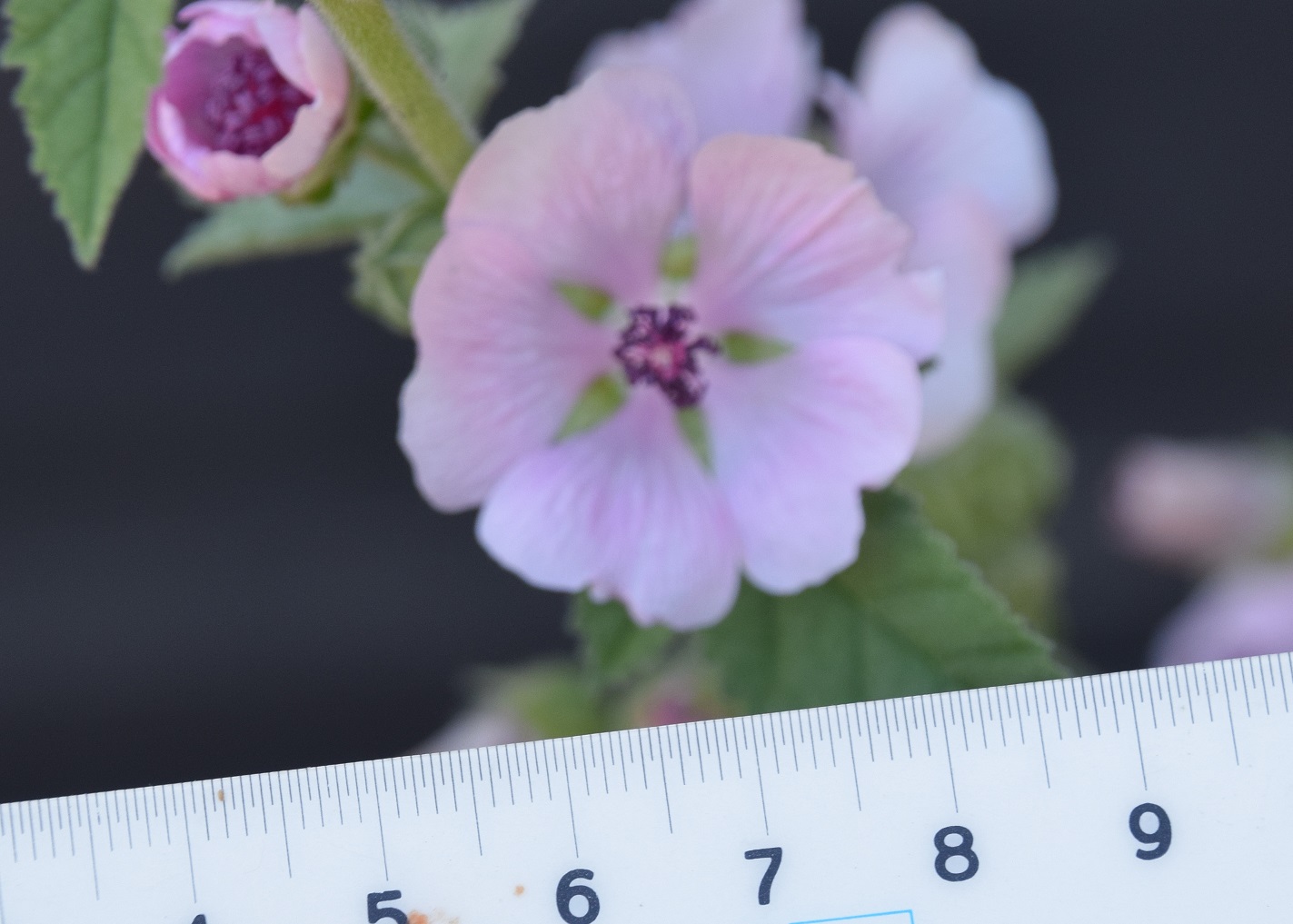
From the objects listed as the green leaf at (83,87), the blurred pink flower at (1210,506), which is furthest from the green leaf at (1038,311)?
the green leaf at (83,87)

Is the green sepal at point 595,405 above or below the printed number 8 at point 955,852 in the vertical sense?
above

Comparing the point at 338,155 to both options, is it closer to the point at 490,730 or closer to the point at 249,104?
the point at 249,104

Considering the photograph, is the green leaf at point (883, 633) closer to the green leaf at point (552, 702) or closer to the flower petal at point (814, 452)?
the flower petal at point (814, 452)

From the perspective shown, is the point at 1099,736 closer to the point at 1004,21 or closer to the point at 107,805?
the point at 107,805

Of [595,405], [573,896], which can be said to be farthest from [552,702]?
[595,405]

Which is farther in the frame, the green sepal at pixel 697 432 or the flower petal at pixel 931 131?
the flower petal at pixel 931 131
